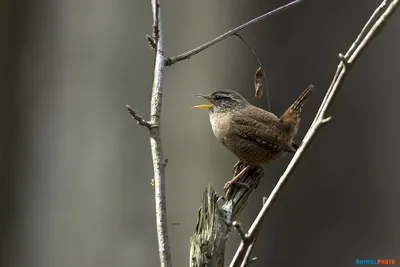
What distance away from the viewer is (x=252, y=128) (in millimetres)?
1883

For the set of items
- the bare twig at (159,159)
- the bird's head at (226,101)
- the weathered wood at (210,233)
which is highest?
the bird's head at (226,101)

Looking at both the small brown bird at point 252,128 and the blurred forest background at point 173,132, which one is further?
the blurred forest background at point 173,132

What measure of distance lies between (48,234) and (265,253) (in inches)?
54.3

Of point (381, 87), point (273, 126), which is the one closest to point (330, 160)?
point (381, 87)

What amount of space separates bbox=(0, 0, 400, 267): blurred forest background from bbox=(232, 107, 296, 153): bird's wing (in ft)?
1.74

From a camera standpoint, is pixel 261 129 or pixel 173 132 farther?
pixel 173 132

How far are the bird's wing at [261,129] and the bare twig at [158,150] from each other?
0.76m

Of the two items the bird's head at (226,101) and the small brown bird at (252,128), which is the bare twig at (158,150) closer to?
the small brown bird at (252,128)

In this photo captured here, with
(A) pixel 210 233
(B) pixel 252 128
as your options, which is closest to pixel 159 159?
(A) pixel 210 233

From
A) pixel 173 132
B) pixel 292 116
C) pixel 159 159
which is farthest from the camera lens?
pixel 173 132

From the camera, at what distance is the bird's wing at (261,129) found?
1.78 m

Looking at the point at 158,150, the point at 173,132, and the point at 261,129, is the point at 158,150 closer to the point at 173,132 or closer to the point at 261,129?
the point at 261,129

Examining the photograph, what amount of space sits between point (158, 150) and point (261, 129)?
2.97ft

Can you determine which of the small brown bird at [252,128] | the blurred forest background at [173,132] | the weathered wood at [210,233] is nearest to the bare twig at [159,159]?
the weathered wood at [210,233]
